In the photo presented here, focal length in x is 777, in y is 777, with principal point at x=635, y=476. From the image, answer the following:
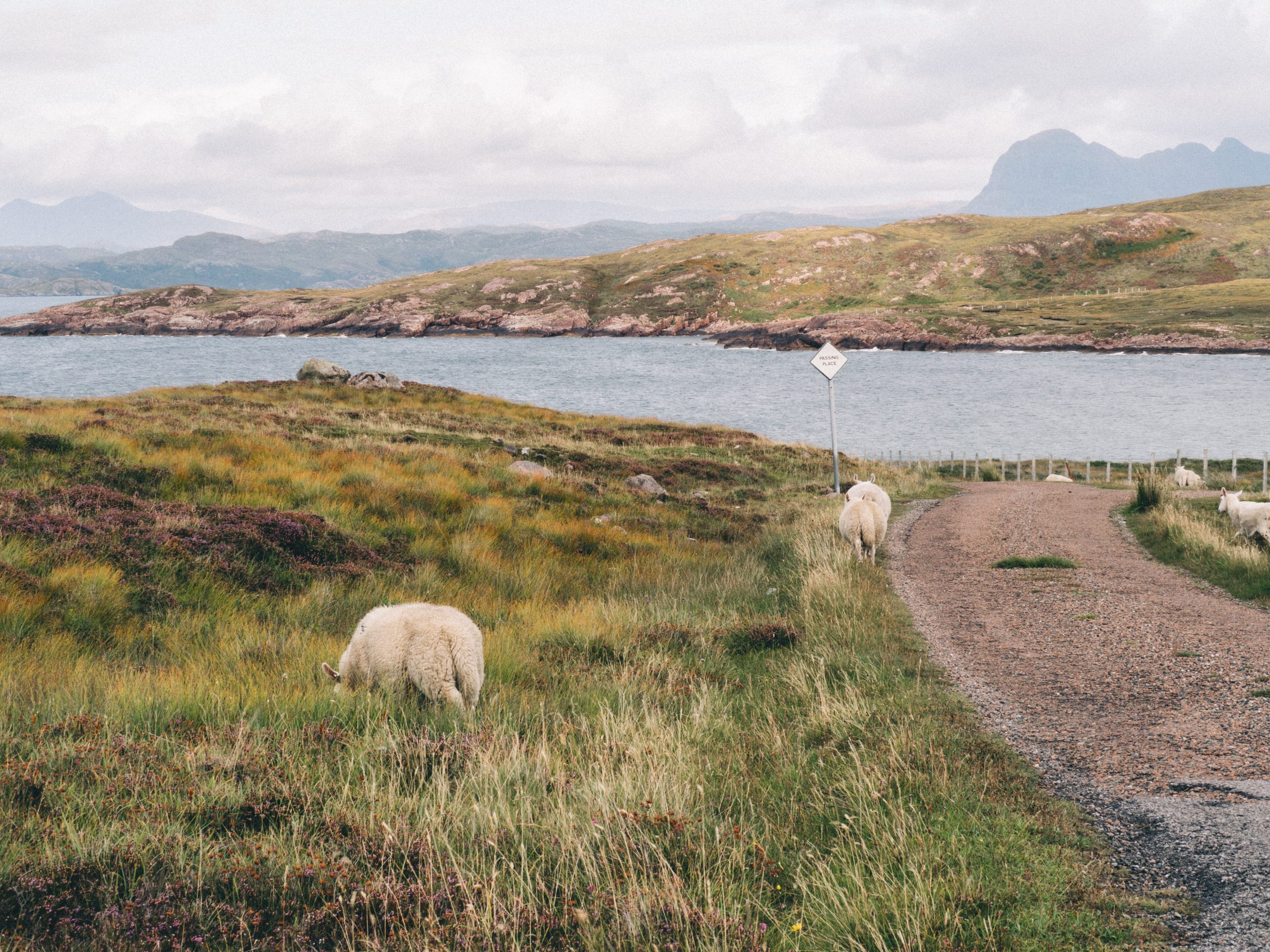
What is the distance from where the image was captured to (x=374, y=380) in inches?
1709

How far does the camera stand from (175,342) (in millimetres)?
142000

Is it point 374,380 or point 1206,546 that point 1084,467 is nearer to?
point 1206,546

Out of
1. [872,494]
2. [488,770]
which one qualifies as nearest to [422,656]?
[488,770]

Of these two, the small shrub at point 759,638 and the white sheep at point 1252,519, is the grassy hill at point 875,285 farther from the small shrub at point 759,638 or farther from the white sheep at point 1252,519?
the small shrub at point 759,638

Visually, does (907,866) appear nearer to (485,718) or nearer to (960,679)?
(485,718)

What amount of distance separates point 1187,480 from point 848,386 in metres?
60.3

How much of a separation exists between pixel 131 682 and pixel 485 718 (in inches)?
108

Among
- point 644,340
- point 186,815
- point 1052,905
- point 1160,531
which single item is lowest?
point 1160,531

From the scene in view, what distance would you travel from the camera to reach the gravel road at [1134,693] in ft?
13.3

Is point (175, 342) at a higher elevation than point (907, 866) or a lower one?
higher

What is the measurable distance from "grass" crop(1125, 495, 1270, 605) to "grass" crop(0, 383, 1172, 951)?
211 inches

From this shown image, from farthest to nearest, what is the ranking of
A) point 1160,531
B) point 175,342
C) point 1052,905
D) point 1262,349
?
point 175,342
point 1262,349
point 1160,531
point 1052,905

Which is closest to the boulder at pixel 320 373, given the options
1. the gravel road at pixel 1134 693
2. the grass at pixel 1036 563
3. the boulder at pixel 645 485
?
the boulder at pixel 645 485

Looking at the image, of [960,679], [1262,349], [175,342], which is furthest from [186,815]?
[175,342]
